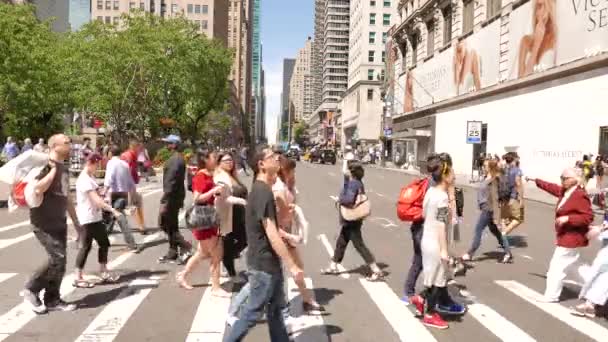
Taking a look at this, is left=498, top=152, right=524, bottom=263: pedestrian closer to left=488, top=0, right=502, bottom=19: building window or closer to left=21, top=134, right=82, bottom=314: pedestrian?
left=21, top=134, right=82, bottom=314: pedestrian

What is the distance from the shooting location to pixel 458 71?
44.4 m

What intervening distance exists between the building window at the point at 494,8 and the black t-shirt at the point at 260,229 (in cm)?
3651

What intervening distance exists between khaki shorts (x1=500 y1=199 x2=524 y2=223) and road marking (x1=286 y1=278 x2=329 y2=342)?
4.87 meters

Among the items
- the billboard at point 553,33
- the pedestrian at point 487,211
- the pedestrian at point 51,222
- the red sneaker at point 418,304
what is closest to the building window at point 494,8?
the billboard at point 553,33

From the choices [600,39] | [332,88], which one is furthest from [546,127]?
[332,88]

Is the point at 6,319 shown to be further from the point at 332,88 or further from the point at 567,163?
the point at 332,88

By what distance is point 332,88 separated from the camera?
162375mm

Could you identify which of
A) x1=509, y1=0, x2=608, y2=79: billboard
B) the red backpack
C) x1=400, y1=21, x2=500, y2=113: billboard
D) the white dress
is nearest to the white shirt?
the red backpack

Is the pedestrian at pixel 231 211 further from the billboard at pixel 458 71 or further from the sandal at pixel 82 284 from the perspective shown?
the billboard at pixel 458 71

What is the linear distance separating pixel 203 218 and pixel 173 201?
220 centimetres

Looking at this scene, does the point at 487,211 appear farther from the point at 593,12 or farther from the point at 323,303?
the point at 593,12

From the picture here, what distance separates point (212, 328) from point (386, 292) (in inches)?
98.0

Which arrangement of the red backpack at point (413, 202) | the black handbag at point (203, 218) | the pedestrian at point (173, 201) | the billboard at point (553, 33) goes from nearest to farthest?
1. the red backpack at point (413, 202)
2. the black handbag at point (203, 218)
3. the pedestrian at point (173, 201)
4. the billboard at point (553, 33)

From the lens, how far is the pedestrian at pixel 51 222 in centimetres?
592
